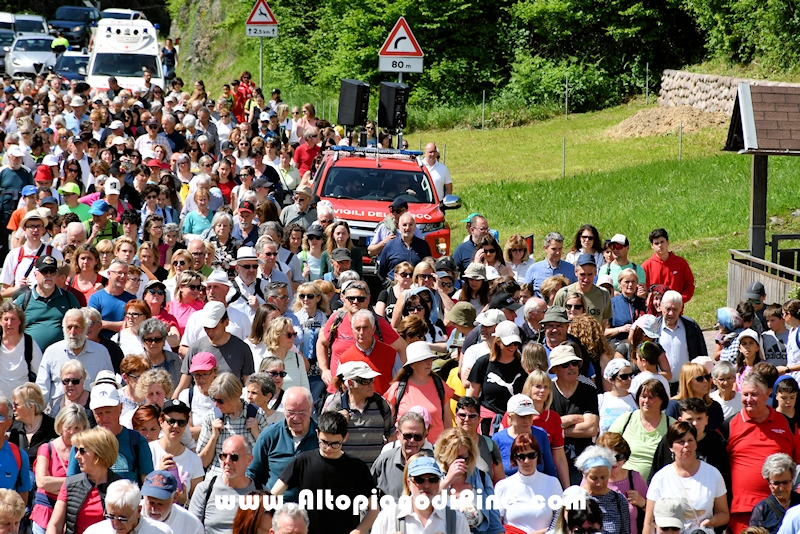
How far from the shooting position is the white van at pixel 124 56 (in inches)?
1253

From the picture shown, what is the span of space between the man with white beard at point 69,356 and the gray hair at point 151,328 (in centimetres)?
39

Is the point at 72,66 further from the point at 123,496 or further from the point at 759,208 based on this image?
the point at 123,496

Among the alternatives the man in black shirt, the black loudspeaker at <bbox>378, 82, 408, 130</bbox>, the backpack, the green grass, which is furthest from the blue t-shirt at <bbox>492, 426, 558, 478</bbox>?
the black loudspeaker at <bbox>378, 82, 408, 130</bbox>

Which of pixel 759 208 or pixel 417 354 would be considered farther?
pixel 759 208

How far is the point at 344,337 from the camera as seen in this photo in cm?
1088

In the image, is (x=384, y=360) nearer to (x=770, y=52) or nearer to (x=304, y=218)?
(x=304, y=218)

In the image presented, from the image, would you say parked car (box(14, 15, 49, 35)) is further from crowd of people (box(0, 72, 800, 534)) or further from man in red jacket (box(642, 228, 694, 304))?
man in red jacket (box(642, 228, 694, 304))

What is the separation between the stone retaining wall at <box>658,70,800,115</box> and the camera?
3409 cm

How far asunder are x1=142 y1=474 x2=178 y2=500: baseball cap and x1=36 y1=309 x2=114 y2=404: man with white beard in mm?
2711

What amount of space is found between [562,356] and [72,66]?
28.3 m

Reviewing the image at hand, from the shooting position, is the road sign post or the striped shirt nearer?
the striped shirt

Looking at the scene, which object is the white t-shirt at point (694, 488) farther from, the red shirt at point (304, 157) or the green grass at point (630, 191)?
the red shirt at point (304, 157)

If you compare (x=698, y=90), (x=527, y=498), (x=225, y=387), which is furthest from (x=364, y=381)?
(x=698, y=90)

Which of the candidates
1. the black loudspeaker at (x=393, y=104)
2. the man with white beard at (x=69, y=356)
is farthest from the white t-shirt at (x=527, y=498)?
the black loudspeaker at (x=393, y=104)
